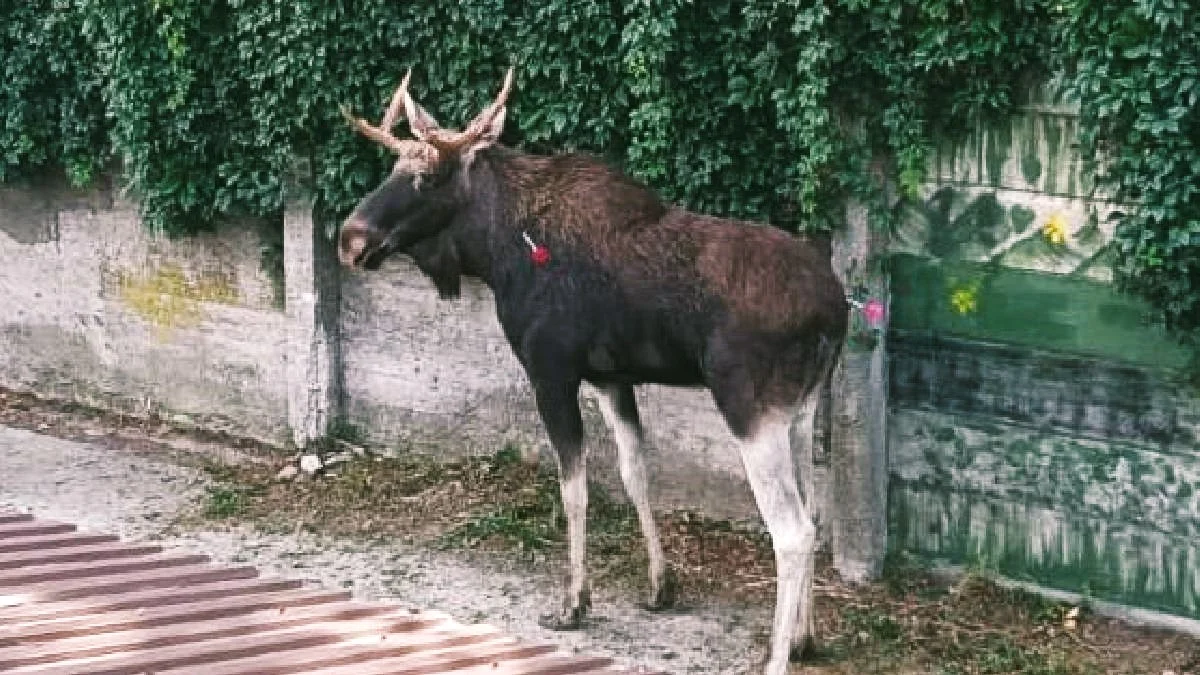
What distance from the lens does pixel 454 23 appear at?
9.82 meters

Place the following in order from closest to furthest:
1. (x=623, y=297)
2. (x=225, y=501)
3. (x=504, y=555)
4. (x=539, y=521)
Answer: (x=623, y=297) → (x=504, y=555) → (x=539, y=521) → (x=225, y=501)

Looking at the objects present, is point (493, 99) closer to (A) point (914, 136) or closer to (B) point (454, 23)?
(B) point (454, 23)

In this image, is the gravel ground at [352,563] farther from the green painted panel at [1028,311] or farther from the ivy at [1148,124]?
the ivy at [1148,124]

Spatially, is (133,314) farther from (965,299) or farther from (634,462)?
(965,299)

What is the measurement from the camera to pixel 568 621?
853 centimetres

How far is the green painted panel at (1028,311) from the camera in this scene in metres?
8.00

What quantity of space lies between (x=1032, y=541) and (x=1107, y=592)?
368 millimetres

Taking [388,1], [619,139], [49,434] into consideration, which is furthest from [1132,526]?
[49,434]

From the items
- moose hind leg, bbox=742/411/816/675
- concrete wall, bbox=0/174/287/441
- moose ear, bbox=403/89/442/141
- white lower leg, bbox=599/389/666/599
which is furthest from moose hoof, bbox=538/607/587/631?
concrete wall, bbox=0/174/287/441

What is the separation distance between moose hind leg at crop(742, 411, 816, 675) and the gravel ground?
440 mm

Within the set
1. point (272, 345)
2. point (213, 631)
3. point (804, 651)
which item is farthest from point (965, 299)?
point (272, 345)

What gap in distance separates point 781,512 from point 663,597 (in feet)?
4.24

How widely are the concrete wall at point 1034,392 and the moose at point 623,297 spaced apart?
82 centimetres

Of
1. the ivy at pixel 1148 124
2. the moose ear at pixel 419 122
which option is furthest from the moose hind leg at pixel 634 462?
the ivy at pixel 1148 124
